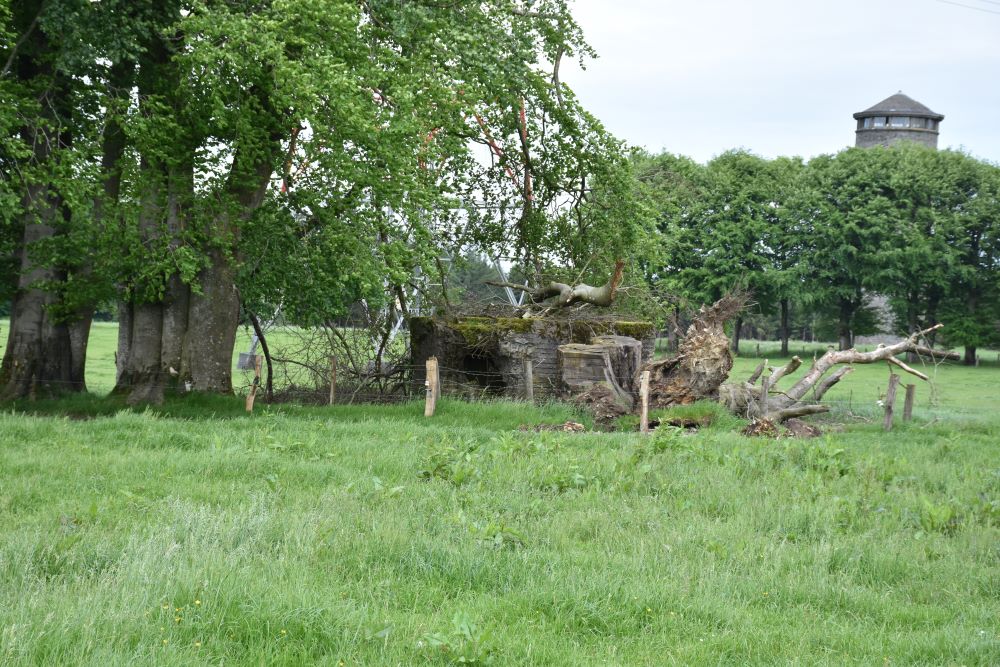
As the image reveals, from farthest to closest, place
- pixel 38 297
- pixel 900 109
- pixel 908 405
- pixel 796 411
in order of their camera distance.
A: pixel 900 109 < pixel 908 405 < pixel 796 411 < pixel 38 297

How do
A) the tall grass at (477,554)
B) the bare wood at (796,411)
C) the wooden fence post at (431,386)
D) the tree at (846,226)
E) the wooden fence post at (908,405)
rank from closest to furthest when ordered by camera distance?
the tall grass at (477,554)
the wooden fence post at (431,386)
the bare wood at (796,411)
the wooden fence post at (908,405)
the tree at (846,226)

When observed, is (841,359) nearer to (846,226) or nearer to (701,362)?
(701,362)

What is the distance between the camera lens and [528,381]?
768 inches

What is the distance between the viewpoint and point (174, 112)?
1582 cm

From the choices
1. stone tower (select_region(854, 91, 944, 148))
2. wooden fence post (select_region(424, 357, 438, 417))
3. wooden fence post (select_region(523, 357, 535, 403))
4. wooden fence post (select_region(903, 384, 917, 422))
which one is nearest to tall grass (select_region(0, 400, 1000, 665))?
wooden fence post (select_region(424, 357, 438, 417))

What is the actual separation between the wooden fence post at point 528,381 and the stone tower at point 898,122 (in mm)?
69410

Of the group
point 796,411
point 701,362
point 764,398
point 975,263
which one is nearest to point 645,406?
point 701,362

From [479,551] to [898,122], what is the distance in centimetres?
8416

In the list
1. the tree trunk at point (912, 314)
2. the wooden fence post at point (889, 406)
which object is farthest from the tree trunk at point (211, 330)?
the tree trunk at point (912, 314)

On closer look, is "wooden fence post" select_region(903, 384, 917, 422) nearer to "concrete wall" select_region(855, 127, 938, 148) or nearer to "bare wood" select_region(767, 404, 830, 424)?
"bare wood" select_region(767, 404, 830, 424)

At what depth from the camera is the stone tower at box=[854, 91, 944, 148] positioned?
3162 inches

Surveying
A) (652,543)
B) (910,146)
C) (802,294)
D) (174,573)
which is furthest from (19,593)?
(910,146)

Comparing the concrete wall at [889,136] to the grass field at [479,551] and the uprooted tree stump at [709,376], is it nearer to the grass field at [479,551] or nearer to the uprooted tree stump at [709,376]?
the uprooted tree stump at [709,376]

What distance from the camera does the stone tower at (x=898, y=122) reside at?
80312 millimetres
